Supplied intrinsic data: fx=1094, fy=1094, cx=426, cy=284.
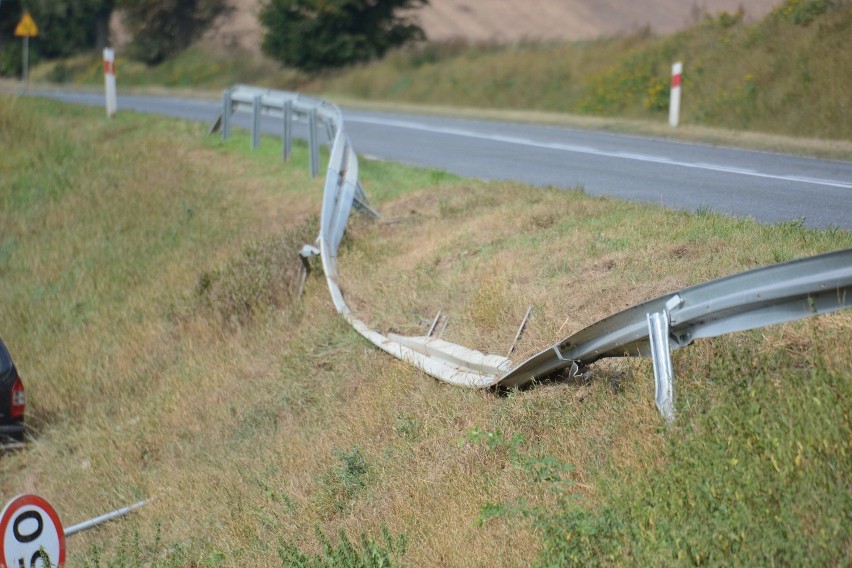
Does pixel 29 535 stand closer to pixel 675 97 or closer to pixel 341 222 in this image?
pixel 341 222

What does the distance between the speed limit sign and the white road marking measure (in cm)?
773

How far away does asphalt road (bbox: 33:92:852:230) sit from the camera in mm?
9695

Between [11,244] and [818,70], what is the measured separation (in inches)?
523

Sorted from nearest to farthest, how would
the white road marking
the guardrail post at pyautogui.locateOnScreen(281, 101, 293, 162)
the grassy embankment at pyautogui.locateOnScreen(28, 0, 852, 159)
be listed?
1. the white road marking
2. the guardrail post at pyautogui.locateOnScreen(281, 101, 293, 162)
3. the grassy embankment at pyautogui.locateOnScreen(28, 0, 852, 159)

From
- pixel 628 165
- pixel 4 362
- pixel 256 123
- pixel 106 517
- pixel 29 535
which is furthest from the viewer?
pixel 256 123

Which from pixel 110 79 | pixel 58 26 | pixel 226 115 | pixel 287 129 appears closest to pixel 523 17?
pixel 58 26

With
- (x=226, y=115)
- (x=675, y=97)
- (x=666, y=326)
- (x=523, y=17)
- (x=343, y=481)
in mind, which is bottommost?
(x=343, y=481)

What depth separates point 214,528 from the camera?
6.95 metres

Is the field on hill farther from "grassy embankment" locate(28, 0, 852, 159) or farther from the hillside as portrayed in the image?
the hillside

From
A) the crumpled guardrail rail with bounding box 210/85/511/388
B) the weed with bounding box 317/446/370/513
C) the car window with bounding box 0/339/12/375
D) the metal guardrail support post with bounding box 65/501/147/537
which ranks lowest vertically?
the metal guardrail support post with bounding box 65/501/147/537

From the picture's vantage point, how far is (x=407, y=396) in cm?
719

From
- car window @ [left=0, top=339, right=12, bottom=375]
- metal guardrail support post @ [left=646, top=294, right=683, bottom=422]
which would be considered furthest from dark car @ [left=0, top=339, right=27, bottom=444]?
metal guardrail support post @ [left=646, top=294, right=683, bottom=422]

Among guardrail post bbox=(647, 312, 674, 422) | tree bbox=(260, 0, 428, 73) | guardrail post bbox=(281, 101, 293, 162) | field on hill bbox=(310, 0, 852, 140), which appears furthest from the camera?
tree bbox=(260, 0, 428, 73)

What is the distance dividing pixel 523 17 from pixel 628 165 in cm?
4165
